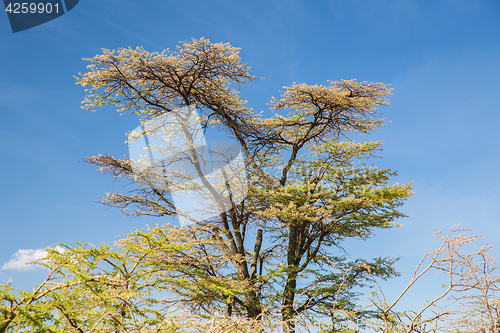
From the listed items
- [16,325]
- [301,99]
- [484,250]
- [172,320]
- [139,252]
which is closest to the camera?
[16,325]

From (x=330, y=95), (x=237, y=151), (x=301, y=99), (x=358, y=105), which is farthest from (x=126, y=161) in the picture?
(x=358, y=105)

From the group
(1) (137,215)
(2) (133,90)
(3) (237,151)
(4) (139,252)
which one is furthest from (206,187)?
(4) (139,252)

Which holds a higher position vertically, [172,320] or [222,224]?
[222,224]

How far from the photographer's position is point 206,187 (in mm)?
12938

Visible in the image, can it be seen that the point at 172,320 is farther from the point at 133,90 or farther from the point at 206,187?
the point at 133,90

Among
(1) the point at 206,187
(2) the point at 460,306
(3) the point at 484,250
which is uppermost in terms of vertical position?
(1) the point at 206,187

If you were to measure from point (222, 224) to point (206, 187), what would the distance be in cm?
220

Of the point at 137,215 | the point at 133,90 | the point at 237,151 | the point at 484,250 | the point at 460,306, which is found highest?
the point at 133,90

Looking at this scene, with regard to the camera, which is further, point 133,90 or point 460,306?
point 133,90

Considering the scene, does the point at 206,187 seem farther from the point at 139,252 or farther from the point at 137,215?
the point at 139,252

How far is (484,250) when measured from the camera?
420 cm

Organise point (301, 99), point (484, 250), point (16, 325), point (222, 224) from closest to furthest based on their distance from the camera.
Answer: point (16, 325) → point (484, 250) → point (301, 99) → point (222, 224)

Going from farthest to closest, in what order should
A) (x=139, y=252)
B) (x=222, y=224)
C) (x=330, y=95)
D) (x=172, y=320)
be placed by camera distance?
1. (x=222, y=224)
2. (x=330, y=95)
3. (x=139, y=252)
4. (x=172, y=320)

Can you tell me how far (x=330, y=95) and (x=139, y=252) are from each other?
Answer: 851 cm
